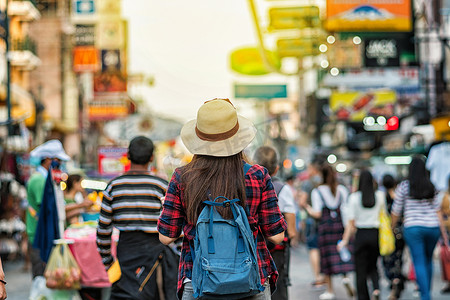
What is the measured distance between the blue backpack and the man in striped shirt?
2226mm

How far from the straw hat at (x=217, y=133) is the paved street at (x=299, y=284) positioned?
762cm

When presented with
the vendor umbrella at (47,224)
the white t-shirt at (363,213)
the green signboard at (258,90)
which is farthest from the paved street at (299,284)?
the green signboard at (258,90)

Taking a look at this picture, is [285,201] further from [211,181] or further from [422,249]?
[422,249]

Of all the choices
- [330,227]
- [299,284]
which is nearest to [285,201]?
[330,227]

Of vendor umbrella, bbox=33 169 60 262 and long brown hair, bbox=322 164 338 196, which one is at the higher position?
long brown hair, bbox=322 164 338 196

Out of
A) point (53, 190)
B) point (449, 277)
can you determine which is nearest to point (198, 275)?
point (53, 190)

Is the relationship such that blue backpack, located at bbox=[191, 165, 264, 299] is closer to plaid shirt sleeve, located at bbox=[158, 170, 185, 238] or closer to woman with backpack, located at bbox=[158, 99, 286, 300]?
woman with backpack, located at bbox=[158, 99, 286, 300]

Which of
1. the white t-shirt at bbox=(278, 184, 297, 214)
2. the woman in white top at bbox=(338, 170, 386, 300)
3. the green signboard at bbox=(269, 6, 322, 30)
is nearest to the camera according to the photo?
the white t-shirt at bbox=(278, 184, 297, 214)

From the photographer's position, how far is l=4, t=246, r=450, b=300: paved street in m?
12.5

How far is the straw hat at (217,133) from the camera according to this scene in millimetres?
4816

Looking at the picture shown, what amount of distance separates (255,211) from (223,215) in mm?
251

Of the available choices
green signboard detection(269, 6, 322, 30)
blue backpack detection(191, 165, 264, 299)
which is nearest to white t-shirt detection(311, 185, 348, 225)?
blue backpack detection(191, 165, 264, 299)

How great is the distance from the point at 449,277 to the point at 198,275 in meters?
8.64

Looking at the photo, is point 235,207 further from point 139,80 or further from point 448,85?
point 139,80
